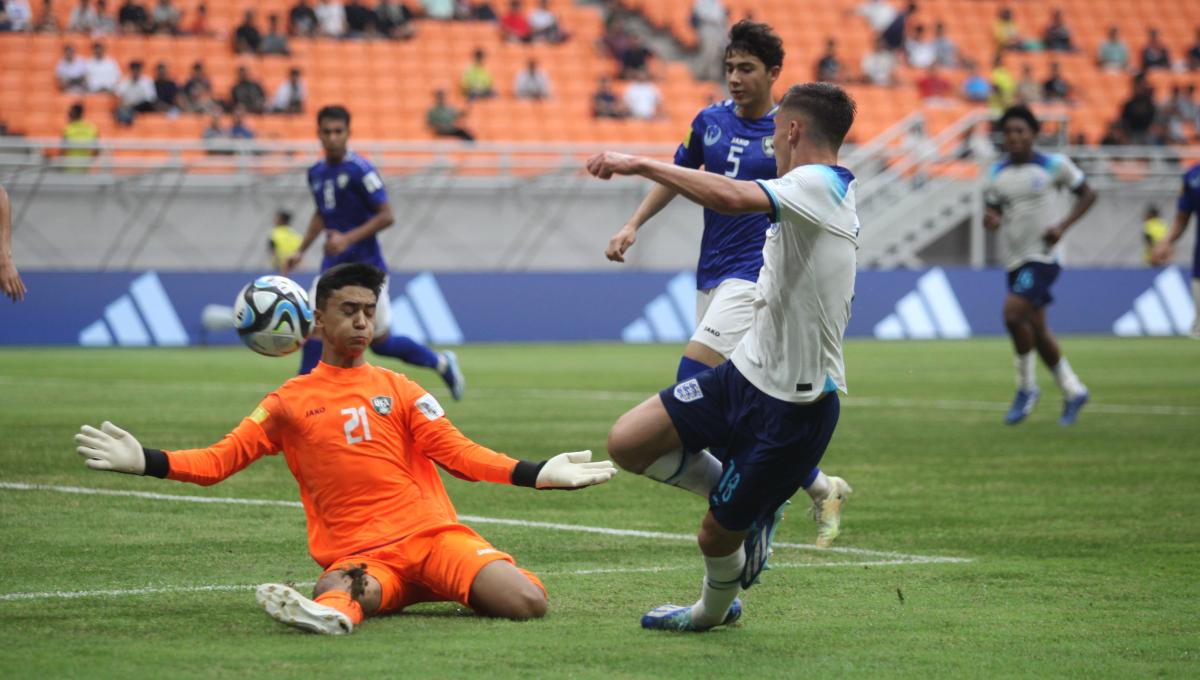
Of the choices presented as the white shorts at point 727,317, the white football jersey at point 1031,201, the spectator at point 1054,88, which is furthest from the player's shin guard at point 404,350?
the spectator at point 1054,88

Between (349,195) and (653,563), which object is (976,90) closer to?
(349,195)

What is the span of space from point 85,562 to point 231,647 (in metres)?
1.88

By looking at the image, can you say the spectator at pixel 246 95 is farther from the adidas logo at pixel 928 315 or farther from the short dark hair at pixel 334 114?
the short dark hair at pixel 334 114

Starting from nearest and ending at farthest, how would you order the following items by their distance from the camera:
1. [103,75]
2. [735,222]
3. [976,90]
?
[735,222] < [103,75] < [976,90]

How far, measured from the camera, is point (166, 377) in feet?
60.4

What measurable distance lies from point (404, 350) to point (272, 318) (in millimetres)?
6794

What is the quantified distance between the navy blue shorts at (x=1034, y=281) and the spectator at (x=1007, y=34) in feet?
77.9

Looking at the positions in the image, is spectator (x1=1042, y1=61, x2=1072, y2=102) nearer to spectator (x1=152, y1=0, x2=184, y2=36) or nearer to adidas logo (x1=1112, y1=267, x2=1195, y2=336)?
adidas logo (x1=1112, y1=267, x2=1195, y2=336)

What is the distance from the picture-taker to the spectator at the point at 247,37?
29.2m

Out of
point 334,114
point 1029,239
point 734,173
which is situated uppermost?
point 734,173

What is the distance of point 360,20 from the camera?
3089 centimetres

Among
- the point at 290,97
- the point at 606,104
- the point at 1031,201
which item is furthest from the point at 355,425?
the point at 606,104

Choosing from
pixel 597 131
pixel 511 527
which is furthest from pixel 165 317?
pixel 511 527

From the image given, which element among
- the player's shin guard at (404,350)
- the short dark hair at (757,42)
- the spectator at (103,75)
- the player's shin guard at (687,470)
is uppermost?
the short dark hair at (757,42)
